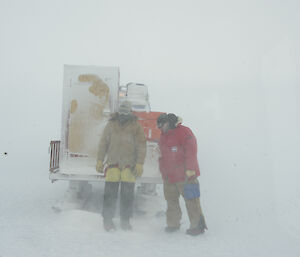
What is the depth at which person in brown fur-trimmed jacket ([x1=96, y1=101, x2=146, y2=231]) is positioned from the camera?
4.49m

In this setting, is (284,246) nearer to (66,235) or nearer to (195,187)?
(195,187)

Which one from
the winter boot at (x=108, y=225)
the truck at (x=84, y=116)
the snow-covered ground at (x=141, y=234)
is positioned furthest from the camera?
the truck at (x=84, y=116)

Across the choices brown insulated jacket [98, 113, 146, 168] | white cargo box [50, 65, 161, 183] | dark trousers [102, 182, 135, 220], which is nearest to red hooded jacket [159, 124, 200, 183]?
brown insulated jacket [98, 113, 146, 168]

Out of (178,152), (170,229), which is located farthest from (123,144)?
(170,229)

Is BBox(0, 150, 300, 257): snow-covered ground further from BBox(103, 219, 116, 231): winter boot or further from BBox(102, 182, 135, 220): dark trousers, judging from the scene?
BBox(102, 182, 135, 220): dark trousers

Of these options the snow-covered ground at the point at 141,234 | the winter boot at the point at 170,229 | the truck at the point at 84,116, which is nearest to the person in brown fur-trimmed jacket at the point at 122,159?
the snow-covered ground at the point at 141,234

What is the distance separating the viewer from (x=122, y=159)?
4559 mm

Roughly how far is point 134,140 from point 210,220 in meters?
2.19

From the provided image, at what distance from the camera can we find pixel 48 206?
598 centimetres

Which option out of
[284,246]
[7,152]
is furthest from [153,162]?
[7,152]

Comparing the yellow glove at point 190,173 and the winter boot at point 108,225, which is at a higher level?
the yellow glove at point 190,173

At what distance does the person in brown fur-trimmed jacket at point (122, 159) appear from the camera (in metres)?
4.49

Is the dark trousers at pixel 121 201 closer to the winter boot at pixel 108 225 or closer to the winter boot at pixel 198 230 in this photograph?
the winter boot at pixel 108 225

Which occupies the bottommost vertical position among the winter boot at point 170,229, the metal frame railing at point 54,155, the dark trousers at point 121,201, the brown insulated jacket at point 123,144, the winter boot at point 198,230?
the winter boot at point 170,229
